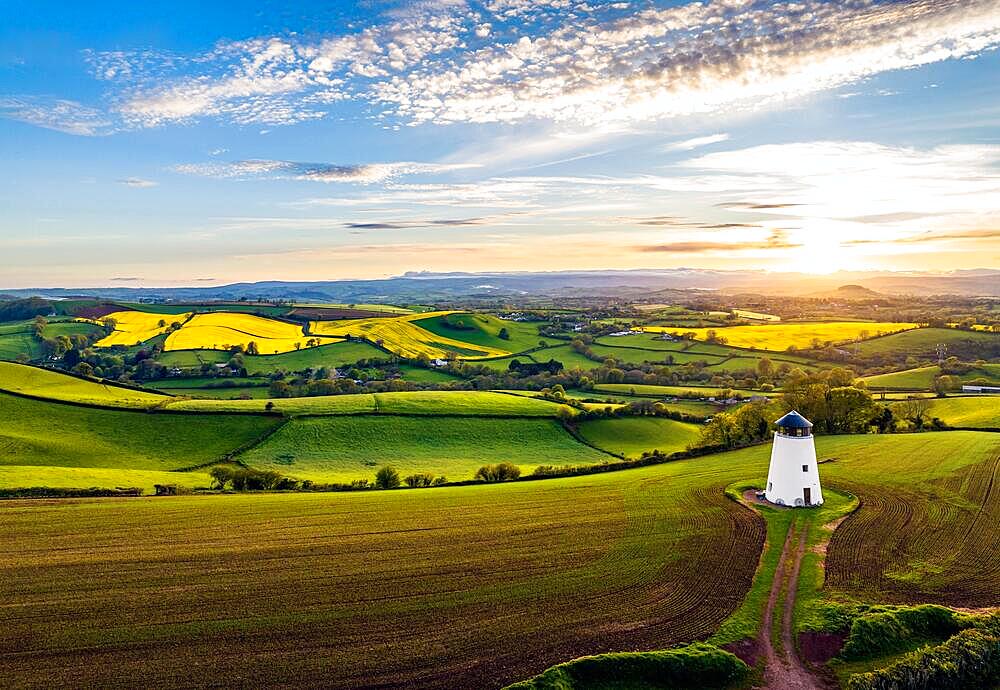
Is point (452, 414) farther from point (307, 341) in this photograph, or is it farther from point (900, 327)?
point (900, 327)

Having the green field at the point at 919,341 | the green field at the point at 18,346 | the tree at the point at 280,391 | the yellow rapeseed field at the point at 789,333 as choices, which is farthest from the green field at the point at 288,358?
the green field at the point at 919,341

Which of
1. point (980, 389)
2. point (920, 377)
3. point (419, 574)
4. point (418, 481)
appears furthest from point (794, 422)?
point (920, 377)

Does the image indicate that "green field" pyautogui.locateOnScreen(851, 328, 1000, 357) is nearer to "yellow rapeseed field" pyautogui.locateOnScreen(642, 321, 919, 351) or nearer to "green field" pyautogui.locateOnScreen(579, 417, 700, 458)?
"yellow rapeseed field" pyautogui.locateOnScreen(642, 321, 919, 351)

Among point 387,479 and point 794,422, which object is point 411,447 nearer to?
point 387,479

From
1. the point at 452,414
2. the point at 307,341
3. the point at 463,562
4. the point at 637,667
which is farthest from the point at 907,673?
the point at 307,341

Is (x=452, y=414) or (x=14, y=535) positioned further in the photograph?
(x=452, y=414)

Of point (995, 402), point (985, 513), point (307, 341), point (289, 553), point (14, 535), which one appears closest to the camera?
point (289, 553)

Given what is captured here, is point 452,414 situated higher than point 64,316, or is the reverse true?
point 64,316

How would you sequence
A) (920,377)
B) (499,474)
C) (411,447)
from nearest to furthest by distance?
(499,474) → (411,447) → (920,377)
